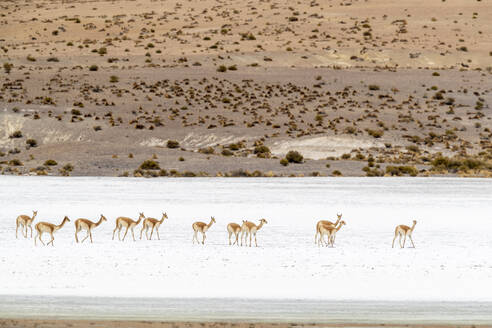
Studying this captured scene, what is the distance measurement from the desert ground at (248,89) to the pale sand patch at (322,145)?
0.13 m

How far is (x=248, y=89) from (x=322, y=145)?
619 inches

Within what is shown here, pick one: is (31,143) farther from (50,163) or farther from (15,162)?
(50,163)

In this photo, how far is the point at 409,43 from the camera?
83438mm

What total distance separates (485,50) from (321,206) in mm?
59665

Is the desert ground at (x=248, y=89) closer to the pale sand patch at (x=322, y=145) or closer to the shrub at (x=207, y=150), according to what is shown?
the pale sand patch at (x=322, y=145)

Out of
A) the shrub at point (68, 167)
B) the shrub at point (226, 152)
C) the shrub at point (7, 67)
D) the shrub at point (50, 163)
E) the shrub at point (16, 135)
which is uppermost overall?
the shrub at point (7, 67)

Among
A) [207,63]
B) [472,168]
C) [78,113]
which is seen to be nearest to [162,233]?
[472,168]

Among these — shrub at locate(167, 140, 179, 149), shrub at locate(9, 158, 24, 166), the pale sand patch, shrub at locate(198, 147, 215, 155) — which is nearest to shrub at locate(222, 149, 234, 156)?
shrub at locate(198, 147, 215, 155)

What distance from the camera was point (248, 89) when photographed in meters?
67.7

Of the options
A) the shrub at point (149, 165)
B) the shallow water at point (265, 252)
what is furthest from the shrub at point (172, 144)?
the shallow water at point (265, 252)

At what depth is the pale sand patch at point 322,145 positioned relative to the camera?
51.7m

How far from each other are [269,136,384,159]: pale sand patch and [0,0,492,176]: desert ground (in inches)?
5.2

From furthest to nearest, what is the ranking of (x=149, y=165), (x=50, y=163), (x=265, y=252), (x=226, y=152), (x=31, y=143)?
(x=31, y=143)
(x=226, y=152)
(x=50, y=163)
(x=149, y=165)
(x=265, y=252)

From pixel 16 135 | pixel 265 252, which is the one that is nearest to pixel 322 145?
pixel 16 135
